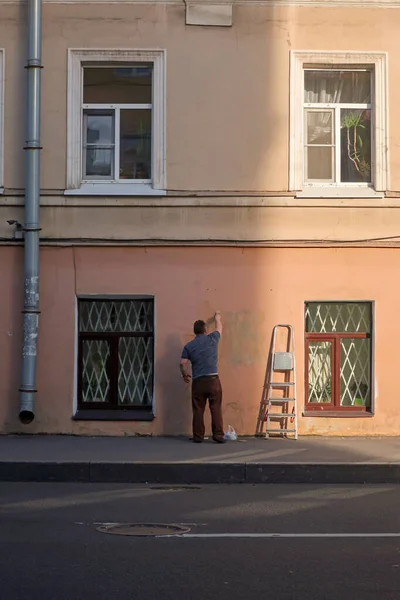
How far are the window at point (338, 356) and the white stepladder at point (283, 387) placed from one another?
33cm

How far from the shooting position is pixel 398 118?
1580cm

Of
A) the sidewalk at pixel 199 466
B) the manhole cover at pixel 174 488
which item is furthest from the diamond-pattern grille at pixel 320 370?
the manhole cover at pixel 174 488

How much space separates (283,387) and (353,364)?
3.69 ft

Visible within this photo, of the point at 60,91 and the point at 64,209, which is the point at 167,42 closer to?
the point at 60,91

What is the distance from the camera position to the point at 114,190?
1566cm

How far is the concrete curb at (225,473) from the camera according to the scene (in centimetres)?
1242

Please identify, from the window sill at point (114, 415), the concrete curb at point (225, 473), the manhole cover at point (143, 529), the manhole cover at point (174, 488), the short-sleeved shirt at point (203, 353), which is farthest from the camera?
the window sill at point (114, 415)

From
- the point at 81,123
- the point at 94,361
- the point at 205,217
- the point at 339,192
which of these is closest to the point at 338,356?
the point at 339,192

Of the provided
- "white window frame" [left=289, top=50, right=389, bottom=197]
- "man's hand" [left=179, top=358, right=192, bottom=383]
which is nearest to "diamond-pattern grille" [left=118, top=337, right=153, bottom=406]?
"man's hand" [left=179, top=358, right=192, bottom=383]

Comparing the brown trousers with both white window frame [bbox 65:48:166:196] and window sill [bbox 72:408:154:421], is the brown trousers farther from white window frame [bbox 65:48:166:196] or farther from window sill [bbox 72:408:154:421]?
white window frame [bbox 65:48:166:196]

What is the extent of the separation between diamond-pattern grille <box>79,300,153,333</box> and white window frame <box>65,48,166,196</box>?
1.62 meters

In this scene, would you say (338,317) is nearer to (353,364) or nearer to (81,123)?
(353,364)

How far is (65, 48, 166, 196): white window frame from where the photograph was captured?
51.2 ft

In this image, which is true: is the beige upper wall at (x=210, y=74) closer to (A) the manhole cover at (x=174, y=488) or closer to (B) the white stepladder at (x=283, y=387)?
(B) the white stepladder at (x=283, y=387)
